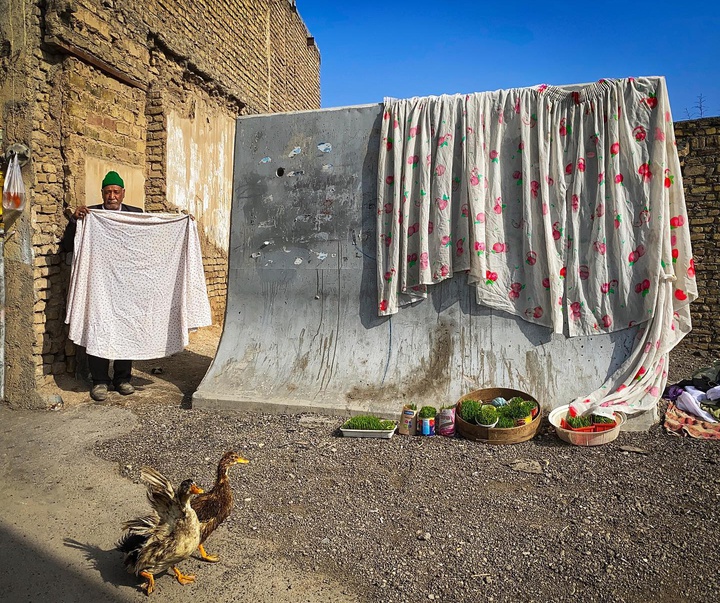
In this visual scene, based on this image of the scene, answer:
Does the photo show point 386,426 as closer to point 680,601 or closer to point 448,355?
point 448,355

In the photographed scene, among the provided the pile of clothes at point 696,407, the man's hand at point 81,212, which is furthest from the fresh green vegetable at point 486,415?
the man's hand at point 81,212

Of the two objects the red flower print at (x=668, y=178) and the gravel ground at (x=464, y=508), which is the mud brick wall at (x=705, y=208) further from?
the gravel ground at (x=464, y=508)

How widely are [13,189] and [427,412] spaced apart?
408cm

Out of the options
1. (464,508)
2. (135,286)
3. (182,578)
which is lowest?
(182,578)

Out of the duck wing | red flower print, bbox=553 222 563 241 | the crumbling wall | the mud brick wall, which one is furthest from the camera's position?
the mud brick wall

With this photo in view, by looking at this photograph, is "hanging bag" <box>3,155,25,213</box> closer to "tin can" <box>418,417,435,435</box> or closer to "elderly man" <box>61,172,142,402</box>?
"elderly man" <box>61,172,142,402</box>

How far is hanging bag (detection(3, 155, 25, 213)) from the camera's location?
4965 mm

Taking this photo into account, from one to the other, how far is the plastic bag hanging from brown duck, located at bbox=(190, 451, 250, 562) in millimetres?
3561

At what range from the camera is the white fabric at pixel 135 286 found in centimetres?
527

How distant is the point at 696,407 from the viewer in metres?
4.49

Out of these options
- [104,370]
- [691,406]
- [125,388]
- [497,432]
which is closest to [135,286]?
[104,370]

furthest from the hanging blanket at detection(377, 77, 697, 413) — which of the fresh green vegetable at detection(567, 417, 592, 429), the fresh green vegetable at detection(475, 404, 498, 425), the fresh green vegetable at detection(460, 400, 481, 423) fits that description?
the fresh green vegetable at detection(460, 400, 481, 423)

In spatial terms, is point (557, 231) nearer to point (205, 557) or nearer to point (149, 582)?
point (205, 557)

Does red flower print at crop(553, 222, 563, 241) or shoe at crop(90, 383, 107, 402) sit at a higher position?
red flower print at crop(553, 222, 563, 241)
